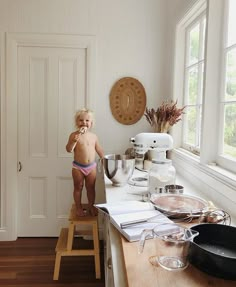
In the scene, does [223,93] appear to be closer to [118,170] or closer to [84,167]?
[118,170]

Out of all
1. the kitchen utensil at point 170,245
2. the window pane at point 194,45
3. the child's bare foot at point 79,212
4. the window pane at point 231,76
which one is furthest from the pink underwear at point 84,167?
the kitchen utensil at point 170,245

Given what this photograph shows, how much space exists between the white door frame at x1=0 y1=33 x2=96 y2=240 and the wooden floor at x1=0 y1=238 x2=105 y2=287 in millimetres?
251

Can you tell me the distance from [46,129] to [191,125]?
1.41 metres

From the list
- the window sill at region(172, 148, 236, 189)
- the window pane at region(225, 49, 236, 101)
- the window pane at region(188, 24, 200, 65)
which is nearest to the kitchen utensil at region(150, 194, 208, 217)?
the window sill at region(172, 148, 236, 189)

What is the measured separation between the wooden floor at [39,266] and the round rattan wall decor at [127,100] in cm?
127

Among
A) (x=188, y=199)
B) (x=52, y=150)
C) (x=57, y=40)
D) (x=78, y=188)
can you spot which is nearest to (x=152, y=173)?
(x=188, y=199)

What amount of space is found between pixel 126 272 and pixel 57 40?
2.58 metres

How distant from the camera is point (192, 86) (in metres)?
2.61

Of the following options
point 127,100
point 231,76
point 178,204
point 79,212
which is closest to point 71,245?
point 79,212

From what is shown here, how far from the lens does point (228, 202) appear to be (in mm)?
1544

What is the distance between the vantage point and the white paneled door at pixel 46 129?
305cm

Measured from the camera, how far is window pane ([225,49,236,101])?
1.76 metres

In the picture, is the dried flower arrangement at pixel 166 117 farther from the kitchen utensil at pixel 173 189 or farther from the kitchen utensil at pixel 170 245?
the kitchen utensil at pixel 170 245

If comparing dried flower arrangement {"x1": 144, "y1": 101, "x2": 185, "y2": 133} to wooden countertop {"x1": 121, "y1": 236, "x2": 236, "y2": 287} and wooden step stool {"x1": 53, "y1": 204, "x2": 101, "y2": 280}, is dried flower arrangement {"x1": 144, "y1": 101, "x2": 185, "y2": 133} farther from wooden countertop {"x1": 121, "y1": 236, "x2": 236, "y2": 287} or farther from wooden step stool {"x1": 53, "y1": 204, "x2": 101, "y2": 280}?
wooden countertop {"x1": 121, "y1": 236, "x2": 236, "y2": 287}
